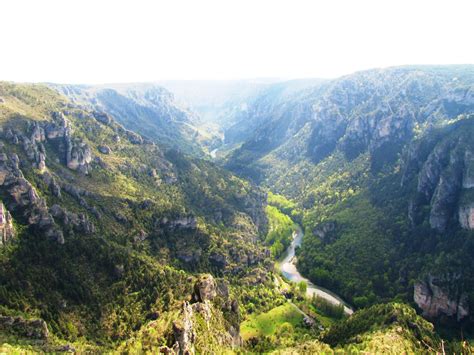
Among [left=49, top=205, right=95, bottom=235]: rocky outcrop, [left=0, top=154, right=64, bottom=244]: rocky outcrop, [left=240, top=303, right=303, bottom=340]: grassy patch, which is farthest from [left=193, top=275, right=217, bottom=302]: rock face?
[left=49, top=205, right=95, bottom=235]: rocky outcrop

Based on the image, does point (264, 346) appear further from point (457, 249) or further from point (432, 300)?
point (457, 249)

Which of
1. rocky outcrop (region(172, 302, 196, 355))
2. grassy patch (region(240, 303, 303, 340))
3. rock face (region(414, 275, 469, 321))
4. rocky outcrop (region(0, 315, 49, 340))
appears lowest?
Result: grassy patch (region(240, 303, 303, 340))

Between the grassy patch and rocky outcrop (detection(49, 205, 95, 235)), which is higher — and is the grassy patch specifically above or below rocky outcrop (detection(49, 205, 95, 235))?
below

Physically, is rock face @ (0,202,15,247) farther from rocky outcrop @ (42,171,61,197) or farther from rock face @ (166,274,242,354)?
rock face @ (166,274,242,354)


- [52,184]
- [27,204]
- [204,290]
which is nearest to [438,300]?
[204,290]

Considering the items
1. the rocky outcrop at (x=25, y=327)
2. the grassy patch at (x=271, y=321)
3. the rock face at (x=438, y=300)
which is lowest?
the grassy patch at (x=271, y=321)

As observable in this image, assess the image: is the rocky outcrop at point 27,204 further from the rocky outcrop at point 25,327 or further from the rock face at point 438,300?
the rock face at point 438,300

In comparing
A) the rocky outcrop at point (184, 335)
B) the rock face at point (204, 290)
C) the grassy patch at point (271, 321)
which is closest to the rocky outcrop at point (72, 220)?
the rock face at point (204, 290)
